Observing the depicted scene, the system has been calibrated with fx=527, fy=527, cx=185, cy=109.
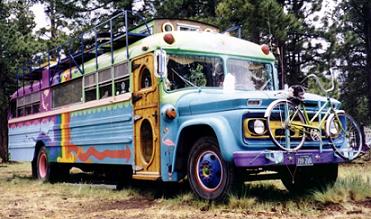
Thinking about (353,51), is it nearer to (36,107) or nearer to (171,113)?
(36,107)

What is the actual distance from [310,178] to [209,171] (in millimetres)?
1882

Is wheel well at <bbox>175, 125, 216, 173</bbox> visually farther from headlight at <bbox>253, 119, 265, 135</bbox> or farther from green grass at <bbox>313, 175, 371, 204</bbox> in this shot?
green grass at <bbox>313, 175, 371, 204</bbox>

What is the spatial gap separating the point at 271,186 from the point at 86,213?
341cm

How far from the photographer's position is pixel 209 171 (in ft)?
23.1

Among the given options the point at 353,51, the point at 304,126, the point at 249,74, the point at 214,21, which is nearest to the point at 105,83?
the point at 249,74

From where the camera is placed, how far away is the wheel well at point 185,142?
7387 mm

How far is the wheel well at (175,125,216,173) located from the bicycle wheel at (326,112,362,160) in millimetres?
1719

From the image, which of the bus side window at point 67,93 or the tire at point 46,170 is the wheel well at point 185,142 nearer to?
the bus side window at point 67,93

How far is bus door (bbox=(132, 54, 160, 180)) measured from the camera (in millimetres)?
8078

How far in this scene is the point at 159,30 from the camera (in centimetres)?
927

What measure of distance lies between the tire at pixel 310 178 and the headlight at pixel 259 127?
1099 millimetres

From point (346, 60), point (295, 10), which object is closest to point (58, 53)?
point (295, 10)

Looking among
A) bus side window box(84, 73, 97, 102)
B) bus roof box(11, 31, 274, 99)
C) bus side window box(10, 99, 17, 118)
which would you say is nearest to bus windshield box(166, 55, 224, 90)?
bus roof box(11, 31, 274, 99)

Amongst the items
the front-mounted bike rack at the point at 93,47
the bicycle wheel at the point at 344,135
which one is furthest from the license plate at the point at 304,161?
the front-mounted bike rack at the point at 93,47
